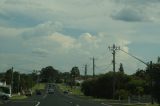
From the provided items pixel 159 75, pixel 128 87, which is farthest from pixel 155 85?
pixel 128 87

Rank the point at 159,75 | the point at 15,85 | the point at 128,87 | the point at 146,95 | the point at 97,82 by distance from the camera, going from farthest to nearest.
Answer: the point at 15,85, the point at 97,82, the point at 128,87, the point at 146,95, the point at 159,75

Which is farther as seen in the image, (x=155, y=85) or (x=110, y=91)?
(x=110, y=91)

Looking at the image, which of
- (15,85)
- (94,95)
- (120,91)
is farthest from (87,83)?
(15,85)

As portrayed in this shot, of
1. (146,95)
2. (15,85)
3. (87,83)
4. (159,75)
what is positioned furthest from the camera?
(15,85)

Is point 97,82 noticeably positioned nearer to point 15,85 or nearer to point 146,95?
point 146,95

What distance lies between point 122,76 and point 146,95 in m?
11.8

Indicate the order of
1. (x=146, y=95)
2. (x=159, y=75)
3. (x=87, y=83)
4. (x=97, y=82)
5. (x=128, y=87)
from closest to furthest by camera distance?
(x=159, y=75) → (x=146, y=95) → (x=128, y=87) → (x=97, y=82) → (x=87, y=83)

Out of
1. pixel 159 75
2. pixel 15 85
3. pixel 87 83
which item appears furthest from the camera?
pixel 15 85

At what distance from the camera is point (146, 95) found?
98.2 m

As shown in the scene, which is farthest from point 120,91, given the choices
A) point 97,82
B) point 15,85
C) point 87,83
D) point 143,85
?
point 15,85

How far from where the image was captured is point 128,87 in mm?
105125

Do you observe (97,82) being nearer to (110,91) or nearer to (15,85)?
(110,91)

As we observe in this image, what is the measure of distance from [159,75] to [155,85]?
4.88 feet

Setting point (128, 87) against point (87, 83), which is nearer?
point (128, 87)
